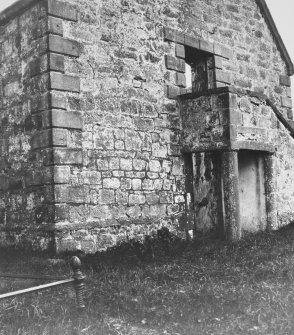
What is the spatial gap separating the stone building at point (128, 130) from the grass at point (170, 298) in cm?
100

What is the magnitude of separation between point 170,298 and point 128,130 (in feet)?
12.8

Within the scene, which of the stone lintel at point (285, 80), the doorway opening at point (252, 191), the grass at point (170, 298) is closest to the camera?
the grass at point (170, 298)

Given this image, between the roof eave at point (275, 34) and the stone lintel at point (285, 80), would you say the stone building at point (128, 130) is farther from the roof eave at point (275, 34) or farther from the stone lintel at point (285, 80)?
the stone lintel at point (285, 80)

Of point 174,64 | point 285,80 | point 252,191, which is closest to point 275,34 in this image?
point 285,80

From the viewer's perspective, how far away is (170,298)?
5.97m

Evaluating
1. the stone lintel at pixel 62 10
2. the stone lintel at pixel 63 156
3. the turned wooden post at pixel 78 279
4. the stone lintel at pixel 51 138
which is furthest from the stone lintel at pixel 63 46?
the turned wooden post at pixel 78 279

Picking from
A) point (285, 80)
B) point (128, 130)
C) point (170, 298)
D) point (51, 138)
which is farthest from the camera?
point (285, 80)

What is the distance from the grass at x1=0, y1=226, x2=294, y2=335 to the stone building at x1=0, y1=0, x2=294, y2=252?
39.4 inches

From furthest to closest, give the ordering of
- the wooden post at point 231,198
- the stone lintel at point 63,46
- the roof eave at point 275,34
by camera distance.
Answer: the roof eave at point 275,34 < the wooden post at point 231,198 < the stone lintel at point 63,46

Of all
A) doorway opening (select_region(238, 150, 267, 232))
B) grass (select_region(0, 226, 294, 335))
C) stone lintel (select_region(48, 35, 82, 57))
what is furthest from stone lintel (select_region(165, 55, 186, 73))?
grass (select_region(0, 226, 294, 335))

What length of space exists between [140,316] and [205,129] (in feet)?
15.3

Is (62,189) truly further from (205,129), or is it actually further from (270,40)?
(270,40)

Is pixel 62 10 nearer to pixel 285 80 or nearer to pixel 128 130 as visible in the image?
pixel 128 130

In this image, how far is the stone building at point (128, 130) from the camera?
8.29 meters
